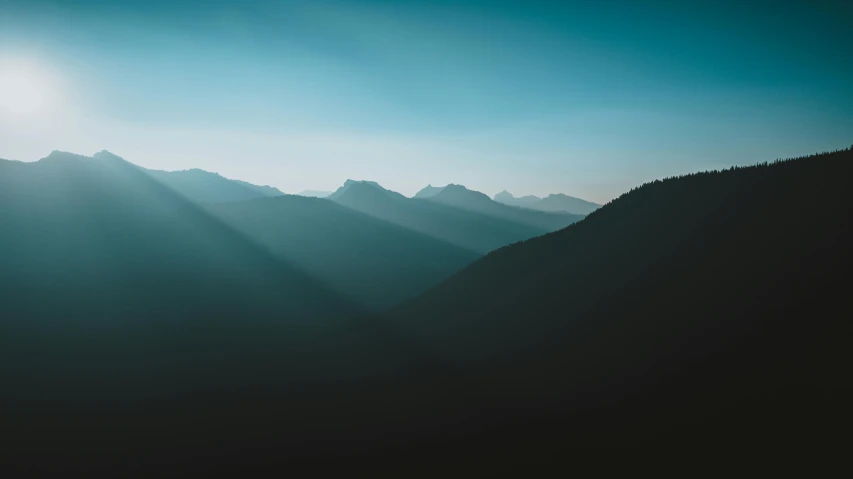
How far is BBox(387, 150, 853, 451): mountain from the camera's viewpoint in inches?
640

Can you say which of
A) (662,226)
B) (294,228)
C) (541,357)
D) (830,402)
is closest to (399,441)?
(541,357)

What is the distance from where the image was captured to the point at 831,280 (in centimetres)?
1947

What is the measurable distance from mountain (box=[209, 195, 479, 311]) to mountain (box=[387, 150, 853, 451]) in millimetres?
63125

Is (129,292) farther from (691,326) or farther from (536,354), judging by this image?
(691,326)

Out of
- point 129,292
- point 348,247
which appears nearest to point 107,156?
point 129,292

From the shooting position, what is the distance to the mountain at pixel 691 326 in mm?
16250

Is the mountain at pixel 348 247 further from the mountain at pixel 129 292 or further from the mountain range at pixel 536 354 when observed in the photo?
the mountain range at pixel 536 354

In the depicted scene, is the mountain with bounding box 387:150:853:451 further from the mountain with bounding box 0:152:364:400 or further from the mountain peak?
the mountain peak

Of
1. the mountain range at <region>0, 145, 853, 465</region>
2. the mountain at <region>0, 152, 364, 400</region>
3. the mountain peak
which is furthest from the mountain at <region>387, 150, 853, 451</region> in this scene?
the mountain peak

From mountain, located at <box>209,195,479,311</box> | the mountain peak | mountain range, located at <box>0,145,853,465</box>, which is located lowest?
mountain range, located at <box>0,145,853,465</box>

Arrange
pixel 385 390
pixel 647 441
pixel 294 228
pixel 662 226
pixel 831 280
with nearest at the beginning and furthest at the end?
pixel 647 441 < pixel 831 280 < pixel 385 390 < pixel 662 226 < pixel 294 228

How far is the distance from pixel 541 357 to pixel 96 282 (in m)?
113

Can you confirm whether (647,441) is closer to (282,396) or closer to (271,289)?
(282,396)

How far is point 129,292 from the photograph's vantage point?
88875mm
